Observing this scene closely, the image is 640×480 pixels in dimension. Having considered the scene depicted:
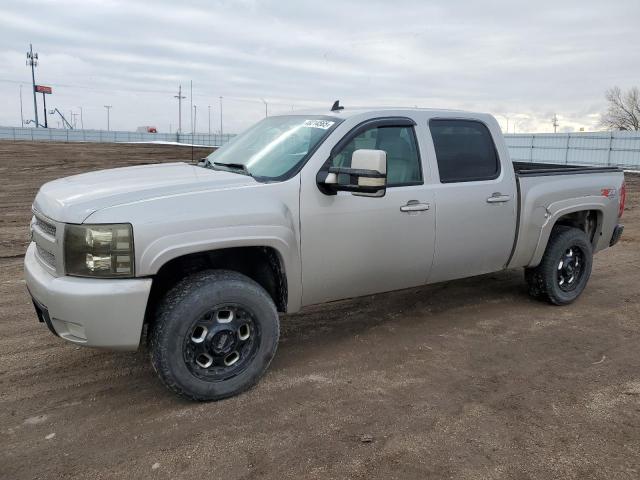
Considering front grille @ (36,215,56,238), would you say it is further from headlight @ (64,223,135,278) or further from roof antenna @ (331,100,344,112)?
roof antenna @ (331,100,344,112)

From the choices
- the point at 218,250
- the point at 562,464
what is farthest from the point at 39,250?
the point at 562,464

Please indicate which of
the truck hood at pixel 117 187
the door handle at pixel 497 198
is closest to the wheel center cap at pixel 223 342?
the truck hood at pixel 117 187

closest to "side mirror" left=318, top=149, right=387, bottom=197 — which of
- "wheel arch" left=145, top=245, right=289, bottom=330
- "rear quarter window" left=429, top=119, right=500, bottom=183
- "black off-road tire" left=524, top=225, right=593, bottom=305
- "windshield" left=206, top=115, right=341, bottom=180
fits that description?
"windshield" left=206, top=115, right=341, bottom=180

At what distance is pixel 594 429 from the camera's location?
332 cm

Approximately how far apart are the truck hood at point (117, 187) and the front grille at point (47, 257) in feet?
0.78

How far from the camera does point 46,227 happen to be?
136 inches

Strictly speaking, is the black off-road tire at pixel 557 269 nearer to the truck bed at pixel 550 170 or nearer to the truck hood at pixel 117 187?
the truck bed at pixel 550 170

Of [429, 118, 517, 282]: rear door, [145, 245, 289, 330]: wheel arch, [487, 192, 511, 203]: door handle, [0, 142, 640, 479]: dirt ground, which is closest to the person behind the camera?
[0, 142, 640, 479]: dirt ground

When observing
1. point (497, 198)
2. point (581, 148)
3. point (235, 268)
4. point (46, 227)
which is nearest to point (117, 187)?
point (46, 227)

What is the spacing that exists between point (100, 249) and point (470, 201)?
2.94 m

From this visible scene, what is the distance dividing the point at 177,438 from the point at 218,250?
1.21 meters

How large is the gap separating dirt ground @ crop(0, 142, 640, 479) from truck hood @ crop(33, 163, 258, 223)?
1247 millimetres

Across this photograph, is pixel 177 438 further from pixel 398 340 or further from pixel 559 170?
pixel 559 170

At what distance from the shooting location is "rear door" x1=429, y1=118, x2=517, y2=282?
453 centimetres
